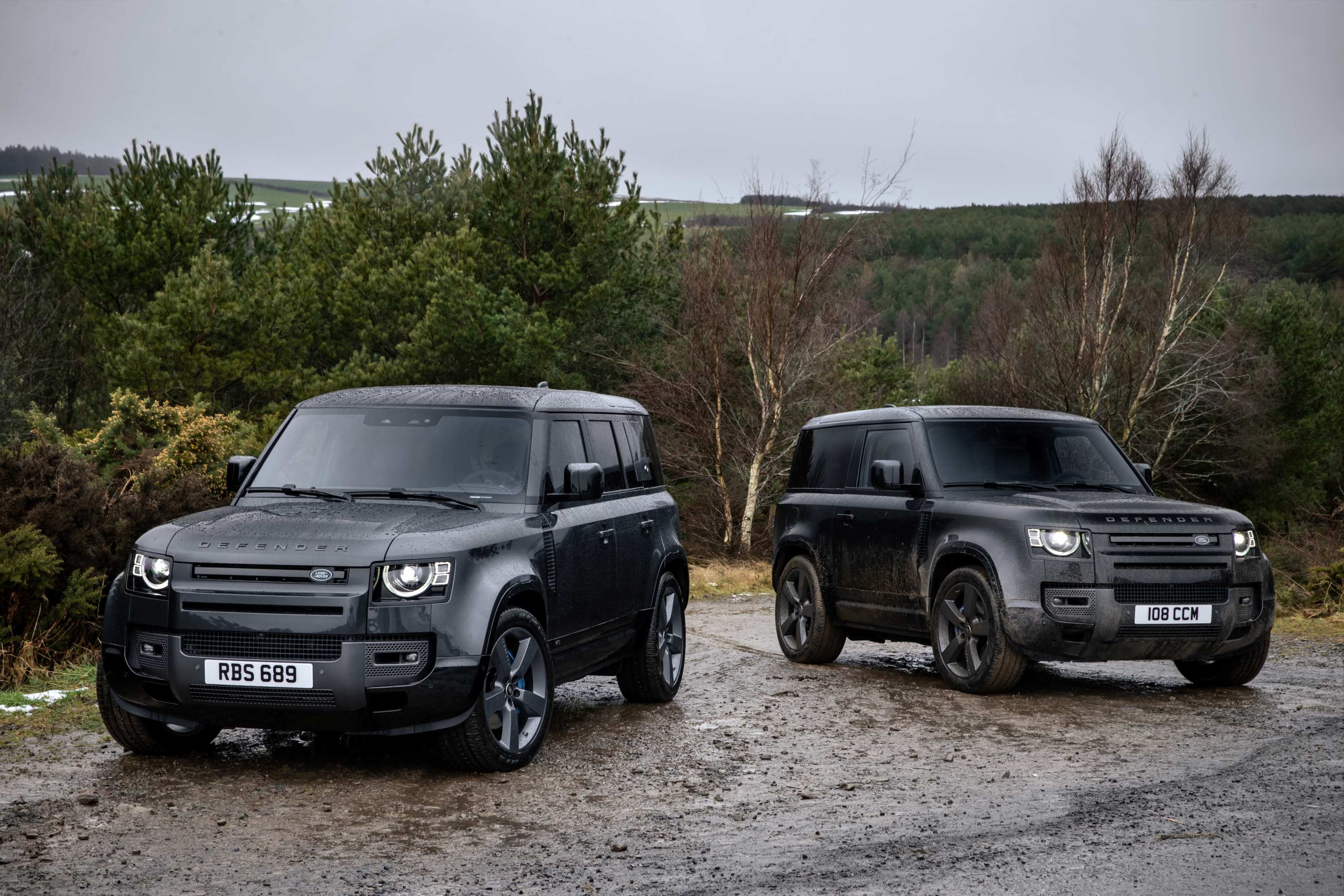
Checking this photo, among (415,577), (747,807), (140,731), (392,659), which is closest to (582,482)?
(415,577)

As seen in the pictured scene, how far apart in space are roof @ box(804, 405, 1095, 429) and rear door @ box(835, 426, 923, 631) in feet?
0.29

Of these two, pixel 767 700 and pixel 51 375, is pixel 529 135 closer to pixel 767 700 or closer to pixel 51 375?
pixel 51 375

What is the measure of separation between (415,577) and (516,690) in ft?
3.17

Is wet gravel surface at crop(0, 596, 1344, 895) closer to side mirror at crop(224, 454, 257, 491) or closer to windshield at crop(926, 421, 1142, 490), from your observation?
side mirror at crop(224, 454, 257, 491)

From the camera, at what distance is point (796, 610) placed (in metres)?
11.8

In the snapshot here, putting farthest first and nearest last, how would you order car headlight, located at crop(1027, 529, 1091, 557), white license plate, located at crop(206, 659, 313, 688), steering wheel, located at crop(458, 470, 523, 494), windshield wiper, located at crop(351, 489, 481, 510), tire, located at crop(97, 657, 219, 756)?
1. car headlight, located at crop(1027, 529, 1091, 557)
2. steering wheel, located at crop(458, 470, 523, 494)
3. windshield wiper, located at crop(351, 489, 481, 510)
4. tire, located at crop(97, 657, 219, 756)
5. white license plate, located at crop(206, 659, 313, 688)

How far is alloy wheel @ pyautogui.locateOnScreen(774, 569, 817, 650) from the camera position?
11.6 meters

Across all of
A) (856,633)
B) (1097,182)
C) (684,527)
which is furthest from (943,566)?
(1097,182)

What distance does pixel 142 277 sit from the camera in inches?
1289

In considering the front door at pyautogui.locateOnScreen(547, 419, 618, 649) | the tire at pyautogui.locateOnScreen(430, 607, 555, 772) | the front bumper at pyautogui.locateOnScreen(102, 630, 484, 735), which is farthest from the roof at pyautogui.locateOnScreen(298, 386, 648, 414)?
the front bumper at pyautogui.locateOnScreen(102, 630, 484, 735)

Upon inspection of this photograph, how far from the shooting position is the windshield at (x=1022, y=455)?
10383 millimetres

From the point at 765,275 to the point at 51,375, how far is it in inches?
807

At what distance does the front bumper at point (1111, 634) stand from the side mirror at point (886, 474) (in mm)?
1504

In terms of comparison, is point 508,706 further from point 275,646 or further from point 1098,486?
point 1098,486
